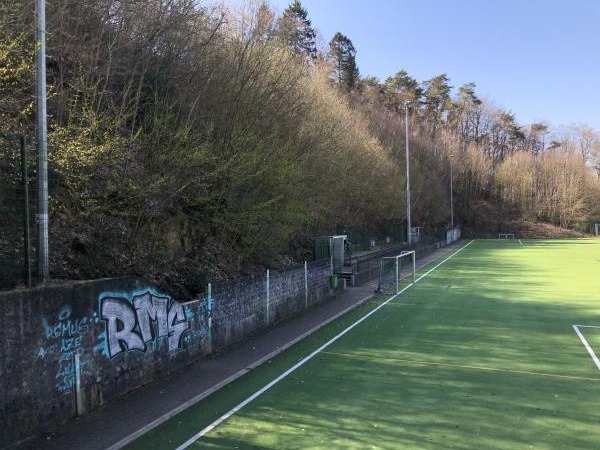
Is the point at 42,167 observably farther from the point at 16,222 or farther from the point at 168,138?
the point at 168,138

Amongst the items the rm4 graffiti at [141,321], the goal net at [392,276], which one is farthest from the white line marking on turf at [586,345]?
the rm4 graffiti at [141,321]

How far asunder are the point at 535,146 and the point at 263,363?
397 ft

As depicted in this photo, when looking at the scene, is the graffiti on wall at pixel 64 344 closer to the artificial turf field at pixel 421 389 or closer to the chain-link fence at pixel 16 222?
the chain-link fence at pixel 16 222

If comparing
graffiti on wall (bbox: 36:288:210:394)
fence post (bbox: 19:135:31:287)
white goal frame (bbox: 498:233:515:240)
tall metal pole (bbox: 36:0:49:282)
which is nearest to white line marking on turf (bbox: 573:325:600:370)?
graffiti on wall (bbox: 36:288:210:394)

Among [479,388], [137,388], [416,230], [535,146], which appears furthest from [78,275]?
[535,146]

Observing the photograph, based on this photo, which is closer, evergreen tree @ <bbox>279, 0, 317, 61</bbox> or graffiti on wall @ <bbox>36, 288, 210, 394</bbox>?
graffiti on wall @ <bbox>36, 288, 210, 394</bbox>

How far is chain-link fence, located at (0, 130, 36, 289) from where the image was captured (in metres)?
7.92

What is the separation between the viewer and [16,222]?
837cm

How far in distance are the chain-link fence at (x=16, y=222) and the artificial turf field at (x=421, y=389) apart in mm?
3146

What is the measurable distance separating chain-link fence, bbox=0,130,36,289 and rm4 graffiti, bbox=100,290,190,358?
130cm

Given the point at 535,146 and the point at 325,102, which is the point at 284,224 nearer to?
the point at 325,102

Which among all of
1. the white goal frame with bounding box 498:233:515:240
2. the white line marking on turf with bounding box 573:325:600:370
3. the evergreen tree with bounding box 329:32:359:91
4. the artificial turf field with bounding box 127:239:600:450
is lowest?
the white line marking on turf with bounding box 573:325:600:370

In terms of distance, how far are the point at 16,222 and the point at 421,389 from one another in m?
7.66

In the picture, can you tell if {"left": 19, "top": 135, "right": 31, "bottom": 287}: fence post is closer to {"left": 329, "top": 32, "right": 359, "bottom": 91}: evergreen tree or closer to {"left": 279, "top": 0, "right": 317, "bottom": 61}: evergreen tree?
{"left": 279, "top": 0, "right": 317, "bottom": 61}: evergreen tree
